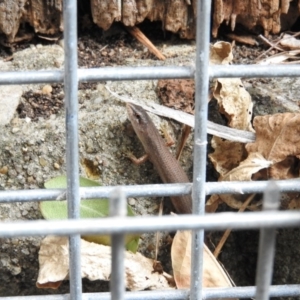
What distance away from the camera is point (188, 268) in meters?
1.50

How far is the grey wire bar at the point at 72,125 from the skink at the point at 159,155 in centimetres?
46

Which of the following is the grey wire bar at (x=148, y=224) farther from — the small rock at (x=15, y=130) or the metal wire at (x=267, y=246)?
the small rock at (x=15, y=130)

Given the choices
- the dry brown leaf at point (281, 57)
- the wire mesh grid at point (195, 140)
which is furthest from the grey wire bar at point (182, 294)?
the dry brown leaf at point (281, 57)

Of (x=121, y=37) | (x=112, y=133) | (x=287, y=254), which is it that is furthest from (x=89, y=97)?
(x=287, y=254)

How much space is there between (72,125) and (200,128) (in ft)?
0.66

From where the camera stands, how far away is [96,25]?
6.41ft

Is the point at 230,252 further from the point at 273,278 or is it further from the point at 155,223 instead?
the point at 155,223

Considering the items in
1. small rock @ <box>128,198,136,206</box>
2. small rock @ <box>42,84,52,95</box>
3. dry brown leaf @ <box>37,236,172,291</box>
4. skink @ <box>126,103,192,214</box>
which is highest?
small rock @ <box>42,84,52,95</box>

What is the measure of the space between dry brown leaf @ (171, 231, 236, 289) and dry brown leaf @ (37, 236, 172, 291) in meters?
0.07

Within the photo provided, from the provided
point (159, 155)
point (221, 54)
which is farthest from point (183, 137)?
point (221, 54)

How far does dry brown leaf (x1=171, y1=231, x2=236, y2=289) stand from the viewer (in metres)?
1.50

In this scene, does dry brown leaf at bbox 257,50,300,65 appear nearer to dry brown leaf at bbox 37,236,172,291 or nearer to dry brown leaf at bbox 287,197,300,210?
dry brown leaf at bbox 287,197,300,210

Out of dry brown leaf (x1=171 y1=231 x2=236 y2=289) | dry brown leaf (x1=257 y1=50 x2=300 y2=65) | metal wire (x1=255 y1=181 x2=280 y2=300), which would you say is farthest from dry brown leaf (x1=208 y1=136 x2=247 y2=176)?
metal wire (x1=255 y1=181 x2=280 y2=300)

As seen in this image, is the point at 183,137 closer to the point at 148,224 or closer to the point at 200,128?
the point at 200,128
